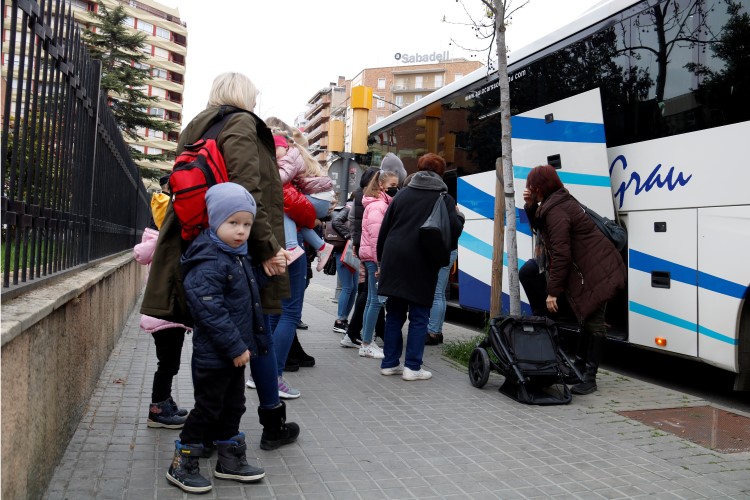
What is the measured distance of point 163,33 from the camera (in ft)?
314

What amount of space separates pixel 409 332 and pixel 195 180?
3.15 meters

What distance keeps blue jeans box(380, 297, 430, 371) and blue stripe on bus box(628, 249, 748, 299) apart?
2.06 meters

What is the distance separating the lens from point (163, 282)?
3.55 m

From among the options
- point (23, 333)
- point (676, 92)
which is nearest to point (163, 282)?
point (23, 333)

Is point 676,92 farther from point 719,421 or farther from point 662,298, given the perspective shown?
point 719,421

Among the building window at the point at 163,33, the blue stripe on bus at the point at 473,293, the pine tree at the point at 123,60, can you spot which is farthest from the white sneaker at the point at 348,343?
the building window at the point at 163,33

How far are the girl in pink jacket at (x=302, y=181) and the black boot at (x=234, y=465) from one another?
4.61 ft

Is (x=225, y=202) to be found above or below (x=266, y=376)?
above

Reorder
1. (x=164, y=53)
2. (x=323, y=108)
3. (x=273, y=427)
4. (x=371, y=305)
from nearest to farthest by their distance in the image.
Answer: (x=273, y=427) → (x=371, y=305) → (x=164, y=53) → (x=323, y=108)

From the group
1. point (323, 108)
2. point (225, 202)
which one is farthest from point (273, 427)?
point (323, 108)

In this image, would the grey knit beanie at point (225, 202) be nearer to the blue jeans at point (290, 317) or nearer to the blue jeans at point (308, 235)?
the blue jeans at point (290, 317)

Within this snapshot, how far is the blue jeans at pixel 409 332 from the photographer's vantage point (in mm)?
6020

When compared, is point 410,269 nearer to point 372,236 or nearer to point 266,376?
point 372,236

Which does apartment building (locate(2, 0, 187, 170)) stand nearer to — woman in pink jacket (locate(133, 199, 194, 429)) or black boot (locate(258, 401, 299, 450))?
woman in pink jacket (locate(133, 199, 194, 429))
